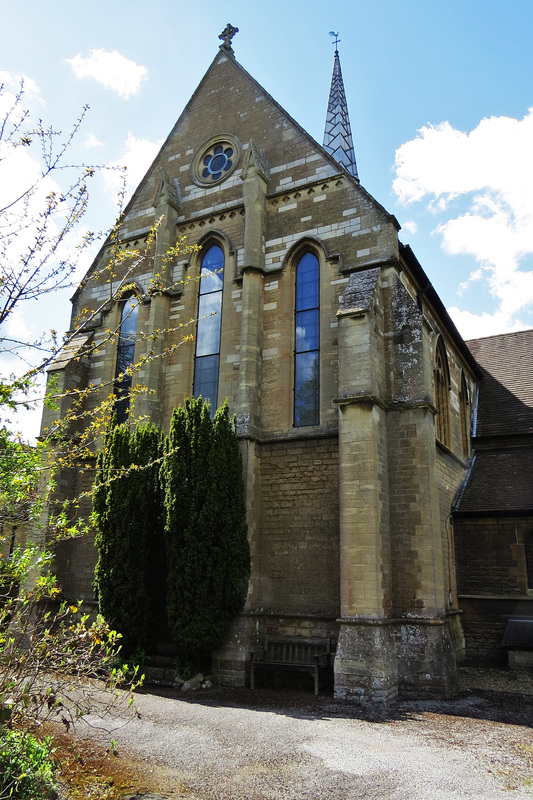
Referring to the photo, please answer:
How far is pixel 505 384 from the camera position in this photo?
20.8 meters

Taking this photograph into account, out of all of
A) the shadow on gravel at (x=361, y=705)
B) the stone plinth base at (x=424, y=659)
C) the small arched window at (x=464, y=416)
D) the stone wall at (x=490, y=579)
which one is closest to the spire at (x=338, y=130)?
the small arched window at (x=464, y=416)

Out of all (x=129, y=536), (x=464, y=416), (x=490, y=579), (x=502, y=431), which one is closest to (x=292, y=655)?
(x=129, y=536)

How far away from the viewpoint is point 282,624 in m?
11.8

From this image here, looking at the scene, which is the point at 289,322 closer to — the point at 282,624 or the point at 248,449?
the point at 248,449

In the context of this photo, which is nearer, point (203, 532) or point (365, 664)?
point (365, 664)

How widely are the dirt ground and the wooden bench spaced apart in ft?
1.90

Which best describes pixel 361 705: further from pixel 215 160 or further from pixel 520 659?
pixel 215 160

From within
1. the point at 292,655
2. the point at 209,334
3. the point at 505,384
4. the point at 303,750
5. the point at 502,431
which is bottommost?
the point at 303,750

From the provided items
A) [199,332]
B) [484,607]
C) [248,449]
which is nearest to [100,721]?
[248,449]

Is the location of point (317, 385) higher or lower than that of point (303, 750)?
higher

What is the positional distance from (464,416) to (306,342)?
295 inches

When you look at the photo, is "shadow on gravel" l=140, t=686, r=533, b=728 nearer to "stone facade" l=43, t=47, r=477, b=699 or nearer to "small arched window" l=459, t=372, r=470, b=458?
"stone facade" l=43, t=47, r=477, b=699

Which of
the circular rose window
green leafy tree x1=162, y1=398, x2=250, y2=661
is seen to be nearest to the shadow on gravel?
green leafy tree x1=162, y1=398, x2=250, y2=661

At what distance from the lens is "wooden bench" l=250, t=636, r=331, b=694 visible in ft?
35.1
